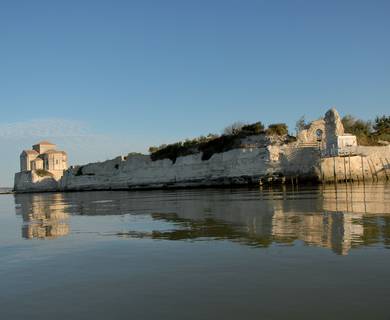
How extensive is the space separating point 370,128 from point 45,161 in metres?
64.7

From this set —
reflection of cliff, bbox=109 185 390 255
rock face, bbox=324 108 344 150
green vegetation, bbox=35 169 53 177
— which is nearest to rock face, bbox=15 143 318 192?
rock face, bbox=324 108 344 150

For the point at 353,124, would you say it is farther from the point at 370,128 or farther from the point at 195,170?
the point at 195,170

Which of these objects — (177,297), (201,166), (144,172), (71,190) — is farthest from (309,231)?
(71,190)

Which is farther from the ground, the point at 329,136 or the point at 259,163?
the point at 329,136

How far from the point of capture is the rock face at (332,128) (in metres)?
40.1

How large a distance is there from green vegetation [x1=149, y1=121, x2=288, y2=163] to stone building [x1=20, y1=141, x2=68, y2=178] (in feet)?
124

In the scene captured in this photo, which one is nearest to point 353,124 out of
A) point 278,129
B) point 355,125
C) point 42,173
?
point 355,125

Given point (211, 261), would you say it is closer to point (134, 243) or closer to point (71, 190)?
point (134, 243)

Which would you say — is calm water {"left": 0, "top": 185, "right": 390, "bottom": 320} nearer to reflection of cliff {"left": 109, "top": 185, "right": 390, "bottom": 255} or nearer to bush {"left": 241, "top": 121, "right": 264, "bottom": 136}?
reflection of cliff {"left": 109, "top": 185, "right": 390, "bottom": 255}

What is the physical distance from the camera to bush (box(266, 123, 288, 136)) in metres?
44.3

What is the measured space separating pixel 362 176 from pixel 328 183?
158 inches

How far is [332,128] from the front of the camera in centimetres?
4069

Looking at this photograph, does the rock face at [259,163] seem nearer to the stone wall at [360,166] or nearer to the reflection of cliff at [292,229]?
the stone wall at [360,166]

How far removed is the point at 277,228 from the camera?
33.7 feet
